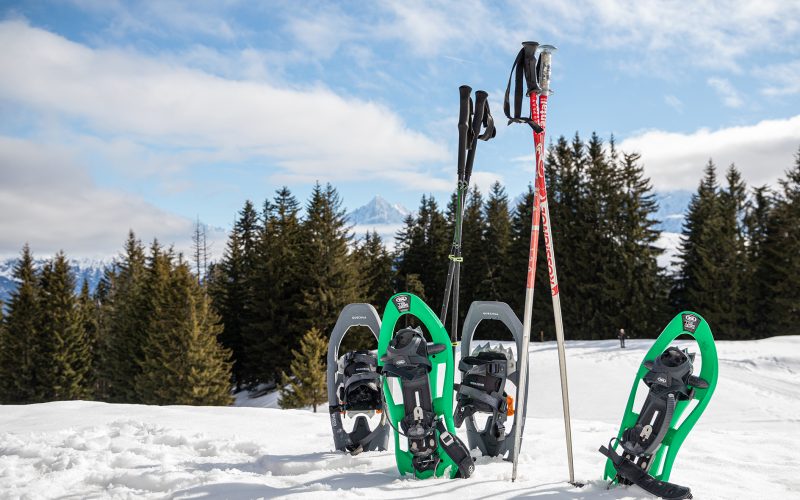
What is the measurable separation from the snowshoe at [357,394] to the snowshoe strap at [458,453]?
1.22 meters

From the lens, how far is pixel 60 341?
3369 centimetres

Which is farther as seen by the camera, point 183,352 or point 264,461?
point 183,352

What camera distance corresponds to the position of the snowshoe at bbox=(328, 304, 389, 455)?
6320 millimetres

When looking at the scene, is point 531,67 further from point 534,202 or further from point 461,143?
point 461,143

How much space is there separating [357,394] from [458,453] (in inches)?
64.5

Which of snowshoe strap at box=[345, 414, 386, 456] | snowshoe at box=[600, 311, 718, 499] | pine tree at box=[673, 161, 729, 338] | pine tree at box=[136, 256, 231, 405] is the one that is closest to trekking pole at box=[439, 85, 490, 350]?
snowshoe strap at box=[345, 414, 386, 456]

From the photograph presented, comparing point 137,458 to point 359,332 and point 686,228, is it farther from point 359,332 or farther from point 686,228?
point 686,228

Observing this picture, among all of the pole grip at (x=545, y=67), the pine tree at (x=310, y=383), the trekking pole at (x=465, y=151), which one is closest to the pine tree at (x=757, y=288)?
the pine tree at (x=310, y=383)

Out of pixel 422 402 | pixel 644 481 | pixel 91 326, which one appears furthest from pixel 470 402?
pixel 91 326

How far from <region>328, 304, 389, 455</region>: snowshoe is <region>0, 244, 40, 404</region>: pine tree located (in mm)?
34746

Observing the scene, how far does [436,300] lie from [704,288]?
21140 mm

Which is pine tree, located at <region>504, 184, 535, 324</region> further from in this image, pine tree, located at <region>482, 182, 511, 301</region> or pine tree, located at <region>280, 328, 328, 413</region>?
pine tree, located at <region>280, 328, 328, 413</region>

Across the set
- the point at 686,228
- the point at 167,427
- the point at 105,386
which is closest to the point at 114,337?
the point at 105,386

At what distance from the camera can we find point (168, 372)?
90.5 feet
